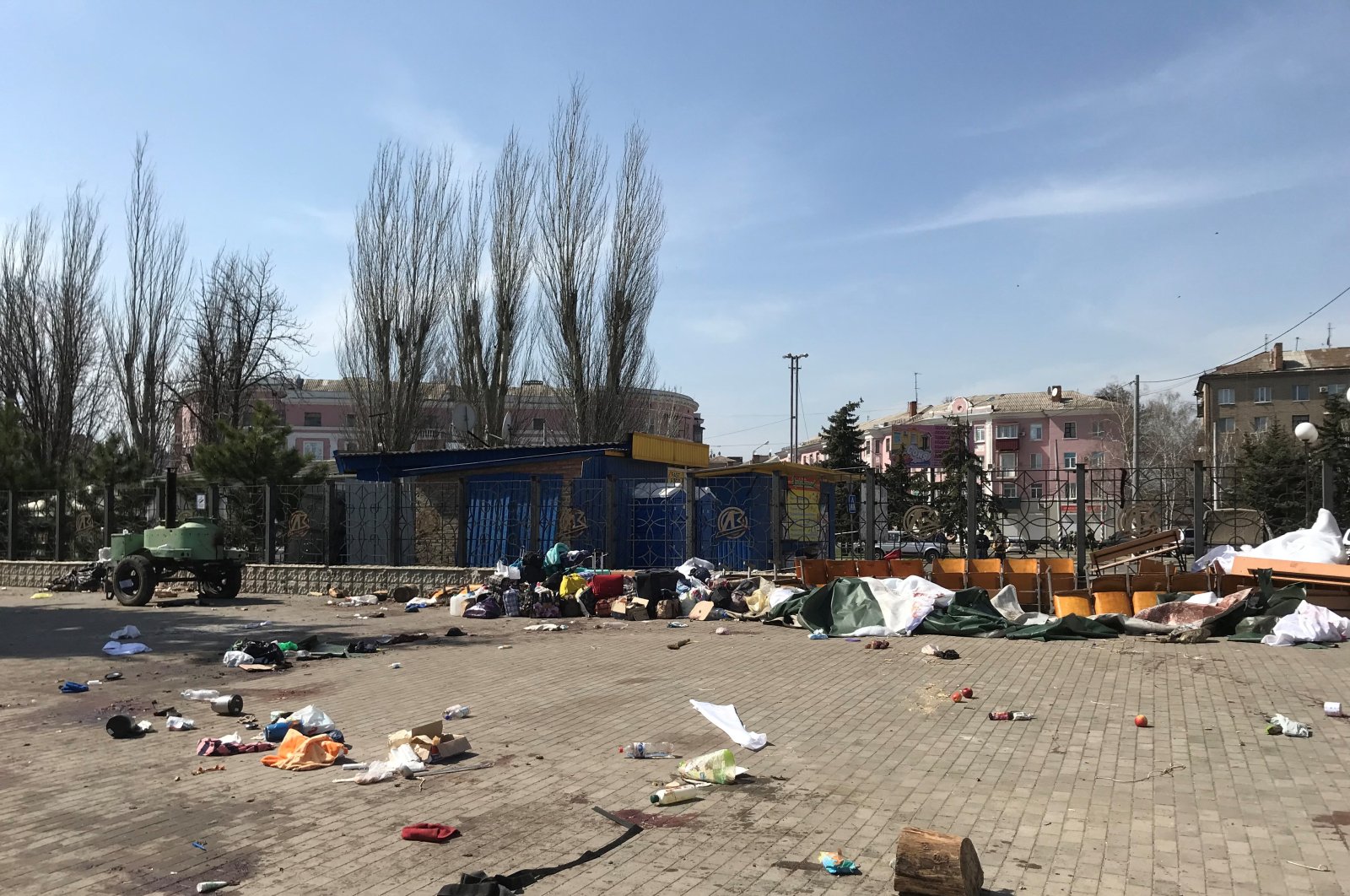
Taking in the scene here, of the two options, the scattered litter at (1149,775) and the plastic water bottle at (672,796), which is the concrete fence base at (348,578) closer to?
the plastic water bottle at (672,796)

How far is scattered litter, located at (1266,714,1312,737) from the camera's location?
740 centimetres

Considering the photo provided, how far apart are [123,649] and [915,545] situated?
15352mm

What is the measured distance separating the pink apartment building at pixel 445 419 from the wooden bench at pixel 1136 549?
67.8ft

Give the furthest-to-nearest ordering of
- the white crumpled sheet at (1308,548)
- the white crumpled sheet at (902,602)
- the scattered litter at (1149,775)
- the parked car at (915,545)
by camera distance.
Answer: the parked car at (915,545) < the white crumpled sheet at (1308,548) < the white crumpled sheet at (902,602) < the scattered litter at (1149,775)

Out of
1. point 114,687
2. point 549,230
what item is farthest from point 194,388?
point 114,687

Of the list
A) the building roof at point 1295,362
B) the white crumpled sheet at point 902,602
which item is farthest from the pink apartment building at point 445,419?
the building roof at point 1295,362

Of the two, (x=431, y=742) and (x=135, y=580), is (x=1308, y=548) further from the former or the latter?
(x=135, y=580)

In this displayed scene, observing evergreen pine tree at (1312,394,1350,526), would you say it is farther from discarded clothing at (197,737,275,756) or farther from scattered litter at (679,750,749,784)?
discarded clothing at (197,737,275,756)

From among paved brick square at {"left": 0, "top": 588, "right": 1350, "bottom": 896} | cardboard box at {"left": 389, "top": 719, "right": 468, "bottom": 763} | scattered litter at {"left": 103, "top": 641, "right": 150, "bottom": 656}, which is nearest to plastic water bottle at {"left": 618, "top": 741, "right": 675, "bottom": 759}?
paved brick square at {"left": 0, "top": 588, "right": 1350, "bottom": 896}

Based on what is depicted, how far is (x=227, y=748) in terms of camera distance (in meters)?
7.41

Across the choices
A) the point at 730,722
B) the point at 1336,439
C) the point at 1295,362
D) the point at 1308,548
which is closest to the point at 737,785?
the point at 730,722

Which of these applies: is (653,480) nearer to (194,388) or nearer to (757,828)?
(757,828)

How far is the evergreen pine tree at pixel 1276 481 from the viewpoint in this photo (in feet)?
61.8

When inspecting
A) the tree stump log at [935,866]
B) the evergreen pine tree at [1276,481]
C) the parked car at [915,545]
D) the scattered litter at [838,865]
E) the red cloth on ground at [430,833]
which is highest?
the evergreen pine tree at [1276,481]
